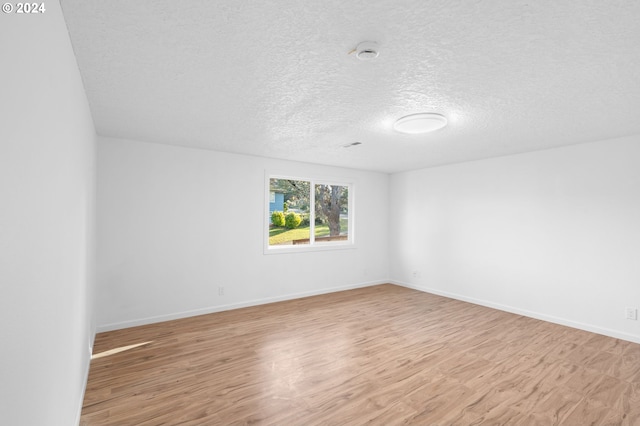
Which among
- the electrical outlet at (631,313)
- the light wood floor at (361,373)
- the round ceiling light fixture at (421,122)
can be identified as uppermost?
the round ceiling light fixture at (421,122)

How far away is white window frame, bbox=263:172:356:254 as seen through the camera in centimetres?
493

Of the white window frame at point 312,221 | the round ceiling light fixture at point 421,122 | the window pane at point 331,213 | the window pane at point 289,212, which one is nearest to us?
the round ceiling light fixture at point 421,122

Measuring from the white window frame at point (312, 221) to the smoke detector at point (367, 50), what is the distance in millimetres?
3382

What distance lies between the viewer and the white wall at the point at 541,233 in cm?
360

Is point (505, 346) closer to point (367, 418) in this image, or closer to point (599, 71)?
Result: point (367, 418)

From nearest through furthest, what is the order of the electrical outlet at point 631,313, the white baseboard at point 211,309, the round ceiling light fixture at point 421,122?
the round ceiling light fixture at point 421,122
the electrical outlet at point 631,313
the white baseboard at point 211,309

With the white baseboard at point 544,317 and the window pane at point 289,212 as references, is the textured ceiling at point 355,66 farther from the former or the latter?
the white baseboard at point 544,317

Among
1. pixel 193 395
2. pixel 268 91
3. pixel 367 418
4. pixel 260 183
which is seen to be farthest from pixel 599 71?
pixel 260 183

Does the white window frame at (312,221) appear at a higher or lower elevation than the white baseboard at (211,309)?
higher

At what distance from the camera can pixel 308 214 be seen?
18.4 feet

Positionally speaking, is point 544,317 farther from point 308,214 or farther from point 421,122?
point 308,214

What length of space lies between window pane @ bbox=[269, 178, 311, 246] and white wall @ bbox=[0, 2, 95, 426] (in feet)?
11.4

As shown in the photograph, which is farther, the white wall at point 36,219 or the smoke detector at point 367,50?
the smoke detector at point 367,50

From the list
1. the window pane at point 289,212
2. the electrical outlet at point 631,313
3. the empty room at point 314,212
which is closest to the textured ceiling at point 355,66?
the empty room at point 314,212
